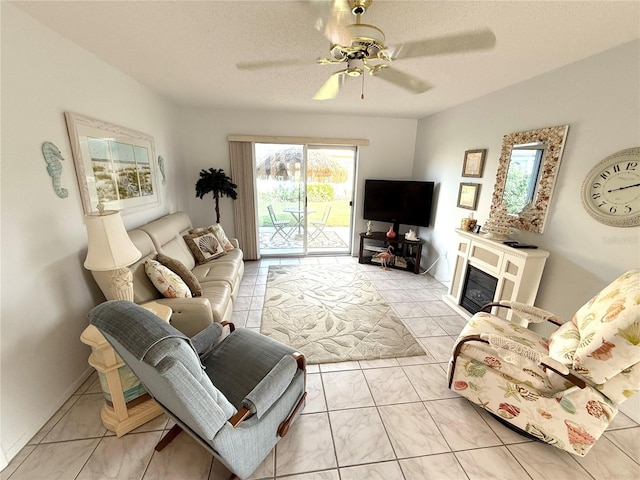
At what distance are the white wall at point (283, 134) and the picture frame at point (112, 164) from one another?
3.62ft

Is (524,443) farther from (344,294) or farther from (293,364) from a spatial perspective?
(344,294)

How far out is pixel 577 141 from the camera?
6.44ft

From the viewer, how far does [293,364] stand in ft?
4.42

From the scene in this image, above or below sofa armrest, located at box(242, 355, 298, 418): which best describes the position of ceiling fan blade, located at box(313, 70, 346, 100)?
above

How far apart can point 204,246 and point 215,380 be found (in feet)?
6.56

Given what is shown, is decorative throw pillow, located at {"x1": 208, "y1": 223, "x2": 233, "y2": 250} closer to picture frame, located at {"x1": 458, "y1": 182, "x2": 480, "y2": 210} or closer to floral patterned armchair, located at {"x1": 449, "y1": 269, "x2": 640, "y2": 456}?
floral patterned armchair, located at {"x1": 449, "y1": 269, "x2": 640, "y2": 456}

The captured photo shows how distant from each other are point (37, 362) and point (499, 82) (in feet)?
13.7

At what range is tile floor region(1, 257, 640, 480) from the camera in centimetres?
136

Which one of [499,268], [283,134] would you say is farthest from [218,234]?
[499,268]

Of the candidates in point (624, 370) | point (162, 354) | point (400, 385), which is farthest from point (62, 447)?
point (624, 370)

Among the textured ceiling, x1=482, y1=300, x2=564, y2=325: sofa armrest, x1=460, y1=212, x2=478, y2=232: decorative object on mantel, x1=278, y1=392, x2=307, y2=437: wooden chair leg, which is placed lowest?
x1=278, y1=392, x2=307, y2=437: wooden chair leg

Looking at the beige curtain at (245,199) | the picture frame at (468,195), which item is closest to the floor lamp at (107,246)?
the beige curtain at (245,199)

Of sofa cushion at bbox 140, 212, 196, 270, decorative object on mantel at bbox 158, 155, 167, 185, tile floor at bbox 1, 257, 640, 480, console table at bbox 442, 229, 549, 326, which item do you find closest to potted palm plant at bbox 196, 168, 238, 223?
decorative object on mantel at bbox 158, 155, 167, 185

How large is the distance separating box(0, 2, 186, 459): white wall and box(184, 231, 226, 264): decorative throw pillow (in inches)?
44.3
